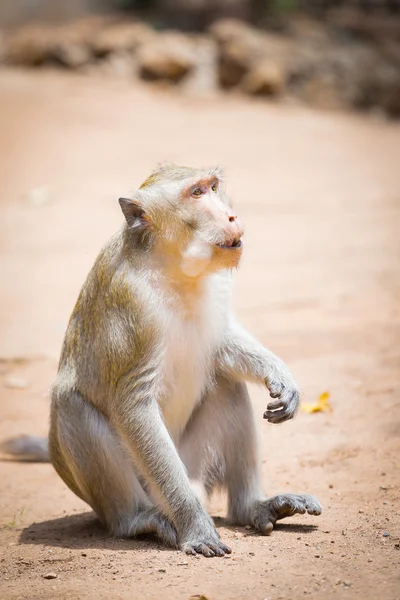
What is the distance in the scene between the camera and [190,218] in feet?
16.6

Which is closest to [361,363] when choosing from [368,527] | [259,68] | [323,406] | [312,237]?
[323,406]

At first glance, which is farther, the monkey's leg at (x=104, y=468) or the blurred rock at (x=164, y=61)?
the blurred rock at (x=164, y=61)

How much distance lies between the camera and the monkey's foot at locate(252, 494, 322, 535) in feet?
17.2

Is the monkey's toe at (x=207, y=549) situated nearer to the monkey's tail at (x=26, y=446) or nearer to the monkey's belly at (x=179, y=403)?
the monkey's belly at (x=179, y=403)

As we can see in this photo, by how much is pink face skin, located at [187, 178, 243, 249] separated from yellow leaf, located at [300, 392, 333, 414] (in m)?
2.65

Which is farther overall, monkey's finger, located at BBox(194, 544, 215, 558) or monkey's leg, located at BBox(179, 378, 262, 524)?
monkey's leg, located at BBox(179, 378, 262, 524)

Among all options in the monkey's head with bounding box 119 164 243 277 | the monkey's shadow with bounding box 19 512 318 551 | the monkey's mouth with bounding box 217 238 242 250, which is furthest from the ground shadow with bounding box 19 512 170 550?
the monkey's mouth with bounding box 217 238 242 250

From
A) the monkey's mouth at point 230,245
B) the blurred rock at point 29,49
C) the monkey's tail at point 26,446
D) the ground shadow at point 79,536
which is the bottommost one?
the ground shadow at point 79,536

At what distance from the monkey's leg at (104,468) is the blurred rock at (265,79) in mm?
16489

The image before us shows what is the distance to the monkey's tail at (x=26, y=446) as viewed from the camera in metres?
7.00

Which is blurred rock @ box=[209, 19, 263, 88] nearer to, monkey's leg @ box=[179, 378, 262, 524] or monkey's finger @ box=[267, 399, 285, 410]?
monkey's leg @ box=[179, 378, 262, 524]

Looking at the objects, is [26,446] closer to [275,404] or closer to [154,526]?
[154,526]

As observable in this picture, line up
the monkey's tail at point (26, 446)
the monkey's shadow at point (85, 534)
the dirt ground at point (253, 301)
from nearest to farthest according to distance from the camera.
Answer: the dirt ground at point (253, 301), the monkey's shadow at point (85, 534), the monkey's tail at point (26, 446)

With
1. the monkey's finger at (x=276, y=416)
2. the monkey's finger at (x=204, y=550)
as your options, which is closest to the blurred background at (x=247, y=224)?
the monkey's finger at (x=204, y=550)
